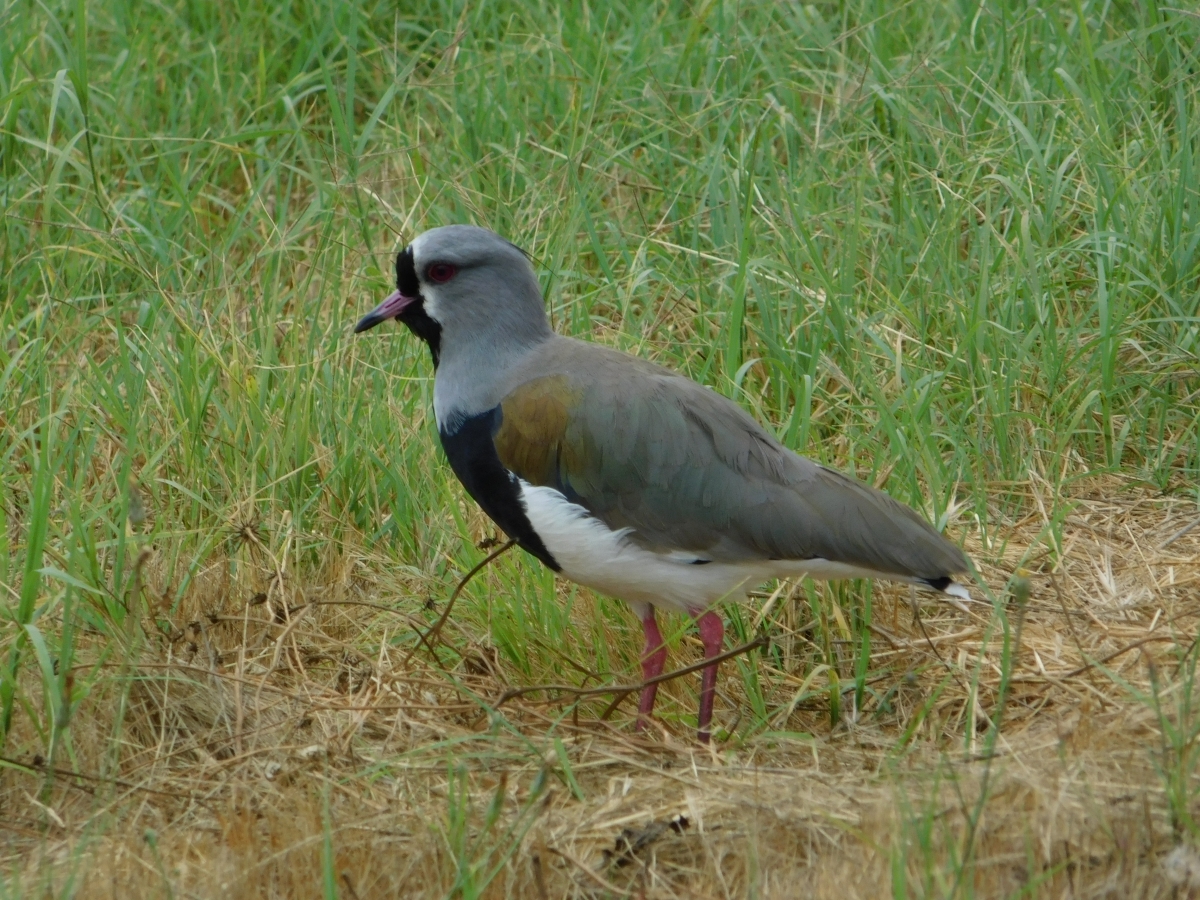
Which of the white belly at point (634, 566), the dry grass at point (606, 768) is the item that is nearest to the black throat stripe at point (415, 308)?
the white belly at point (634, 566)

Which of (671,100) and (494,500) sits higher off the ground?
(671,100)

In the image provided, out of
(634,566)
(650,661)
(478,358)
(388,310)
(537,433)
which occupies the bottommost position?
(650,661)

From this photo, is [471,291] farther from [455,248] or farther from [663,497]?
[663,497]

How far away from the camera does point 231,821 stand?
11.5ft

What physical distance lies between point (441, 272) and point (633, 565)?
0.97m

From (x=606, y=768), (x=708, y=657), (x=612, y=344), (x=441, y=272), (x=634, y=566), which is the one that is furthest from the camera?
(x=612, y=344)

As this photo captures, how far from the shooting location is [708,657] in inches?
168

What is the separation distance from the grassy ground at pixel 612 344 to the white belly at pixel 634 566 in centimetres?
27

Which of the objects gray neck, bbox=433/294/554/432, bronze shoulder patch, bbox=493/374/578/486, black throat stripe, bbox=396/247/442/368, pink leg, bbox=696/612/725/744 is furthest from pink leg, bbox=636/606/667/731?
black throat stripe, bbox=396/247/442/368

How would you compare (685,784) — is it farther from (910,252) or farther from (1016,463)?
(910,252)

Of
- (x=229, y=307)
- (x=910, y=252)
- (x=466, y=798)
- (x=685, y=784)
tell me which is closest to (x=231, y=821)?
(x=466, y=798)

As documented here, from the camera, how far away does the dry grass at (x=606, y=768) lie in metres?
3.18

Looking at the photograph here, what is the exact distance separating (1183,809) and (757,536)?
1332 millimetres

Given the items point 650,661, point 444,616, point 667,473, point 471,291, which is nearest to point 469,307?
point 471,291
